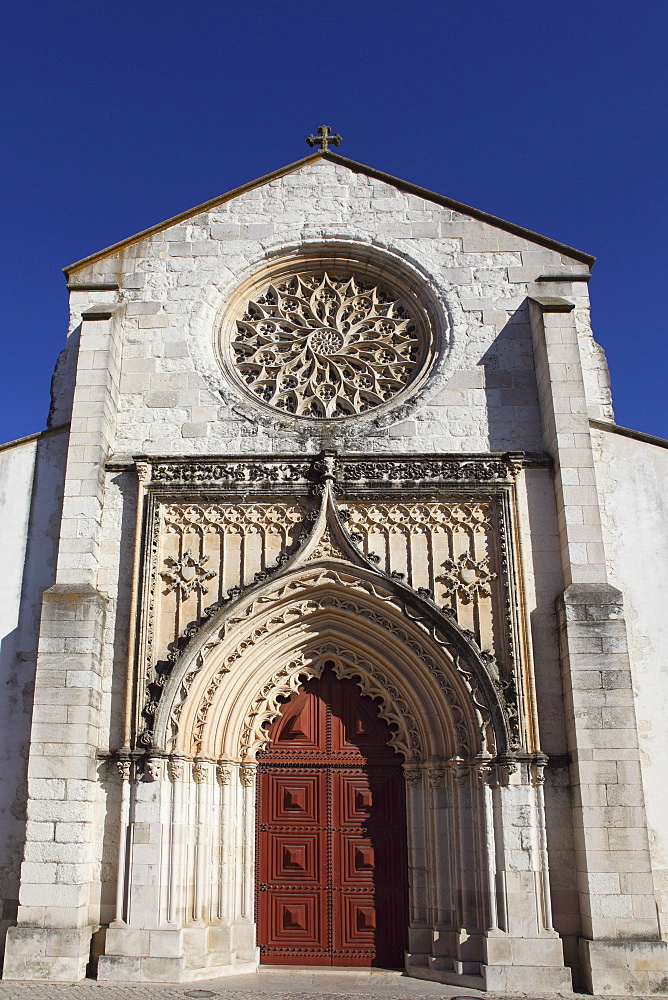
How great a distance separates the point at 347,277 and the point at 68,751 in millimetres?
6903

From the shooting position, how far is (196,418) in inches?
411

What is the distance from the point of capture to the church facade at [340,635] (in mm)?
8461

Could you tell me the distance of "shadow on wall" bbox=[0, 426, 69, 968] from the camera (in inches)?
353

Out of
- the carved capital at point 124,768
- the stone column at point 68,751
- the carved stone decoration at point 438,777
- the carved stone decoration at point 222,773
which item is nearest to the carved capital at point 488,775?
the carved stone decoration at point 438,777

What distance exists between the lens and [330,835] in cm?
937

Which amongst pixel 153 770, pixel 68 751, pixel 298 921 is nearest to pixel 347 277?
pixel 153 770

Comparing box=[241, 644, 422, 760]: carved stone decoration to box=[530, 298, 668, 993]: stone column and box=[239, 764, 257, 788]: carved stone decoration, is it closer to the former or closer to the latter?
box=[239, 764, 257, 788]: carved stone decoration

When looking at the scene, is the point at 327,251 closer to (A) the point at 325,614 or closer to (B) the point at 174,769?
(A) the point at 325,614

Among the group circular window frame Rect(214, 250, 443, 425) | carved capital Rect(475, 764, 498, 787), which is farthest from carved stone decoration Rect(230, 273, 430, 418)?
carved capital Rect(475, 764, 498, 787)

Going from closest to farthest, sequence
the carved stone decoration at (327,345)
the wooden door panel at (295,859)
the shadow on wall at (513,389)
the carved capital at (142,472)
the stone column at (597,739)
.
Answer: the stone column at (597,739), the wooden door panel at (295,859), the carved capital at (142,472), the shadow on wall at (513,389), the carved stone decoration at (327,345)

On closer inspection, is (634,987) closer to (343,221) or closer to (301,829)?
(301,829)

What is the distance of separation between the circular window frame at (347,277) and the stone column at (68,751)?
195cm

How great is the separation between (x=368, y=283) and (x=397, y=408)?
2158 mm

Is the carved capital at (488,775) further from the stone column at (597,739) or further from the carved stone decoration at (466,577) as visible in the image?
the carved stone decoration at (466,577)
